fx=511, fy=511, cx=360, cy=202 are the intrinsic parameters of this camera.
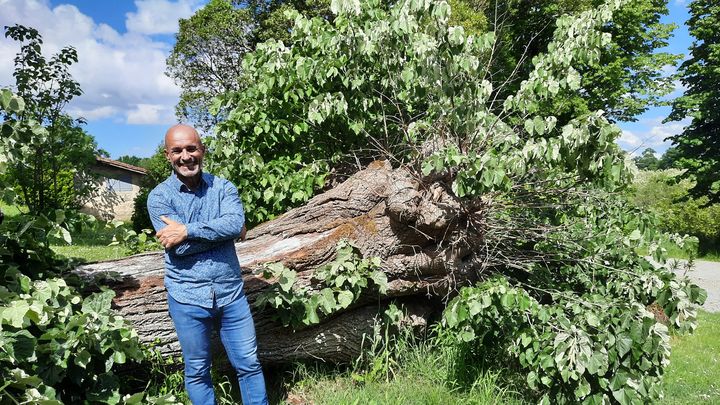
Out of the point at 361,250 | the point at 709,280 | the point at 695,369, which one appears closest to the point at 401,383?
the point at 361,250

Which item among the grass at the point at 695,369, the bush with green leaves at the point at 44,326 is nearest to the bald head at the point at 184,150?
the bush with green leaves at the point at 44,326

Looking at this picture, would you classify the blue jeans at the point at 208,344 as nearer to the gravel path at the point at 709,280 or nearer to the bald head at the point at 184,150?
the bald head at the point at 184,150

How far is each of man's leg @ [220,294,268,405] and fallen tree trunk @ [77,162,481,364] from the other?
75 centimetres

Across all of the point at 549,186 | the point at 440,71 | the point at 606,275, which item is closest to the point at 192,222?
the point at 440,71

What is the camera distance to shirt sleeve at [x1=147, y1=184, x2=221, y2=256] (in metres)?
2.71

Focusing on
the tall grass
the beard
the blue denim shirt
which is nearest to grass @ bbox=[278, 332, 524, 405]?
the tall grass

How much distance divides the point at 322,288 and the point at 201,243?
4.28 feet

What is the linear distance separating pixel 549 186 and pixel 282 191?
246cm

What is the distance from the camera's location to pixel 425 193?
394 cm

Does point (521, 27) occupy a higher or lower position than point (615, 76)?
higher

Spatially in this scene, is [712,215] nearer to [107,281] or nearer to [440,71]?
[440,71]

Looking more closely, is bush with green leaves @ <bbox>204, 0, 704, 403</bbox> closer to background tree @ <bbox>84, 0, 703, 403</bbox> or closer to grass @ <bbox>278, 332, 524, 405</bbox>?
background tree @ <bbox>84, 0, 703, 403</bbox>

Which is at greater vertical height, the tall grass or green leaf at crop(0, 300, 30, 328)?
green leaf at crop(0, 300, 30, 328)

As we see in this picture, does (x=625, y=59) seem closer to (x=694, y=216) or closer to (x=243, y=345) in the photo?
(x=694, y=216)
